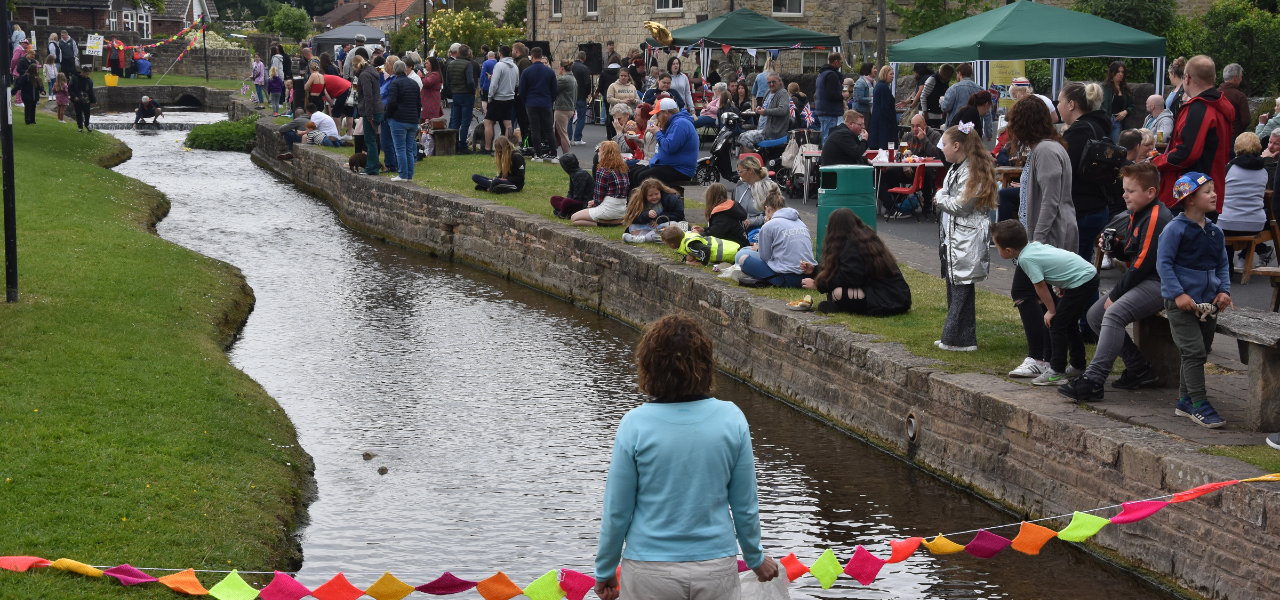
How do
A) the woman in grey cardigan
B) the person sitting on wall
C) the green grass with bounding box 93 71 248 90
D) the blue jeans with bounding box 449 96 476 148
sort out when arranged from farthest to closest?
1. the green grass with bounding box 93 71 248 90
2. the person sitting on wall
3. the blue jeans with bounding box 449 96 476 148
4. the woman in grey cardigan

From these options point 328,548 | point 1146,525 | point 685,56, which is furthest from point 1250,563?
point 685,56

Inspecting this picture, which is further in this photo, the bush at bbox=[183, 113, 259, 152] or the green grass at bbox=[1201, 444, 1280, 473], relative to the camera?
the bush at bbox=[183, 113, 259, 152]

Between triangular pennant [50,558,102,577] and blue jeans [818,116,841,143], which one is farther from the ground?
blue jeans [818,116,841,143]

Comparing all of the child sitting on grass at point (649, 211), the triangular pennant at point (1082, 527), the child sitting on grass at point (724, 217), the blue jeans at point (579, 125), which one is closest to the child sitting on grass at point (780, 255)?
the child sitting on grass at point (724, 217)

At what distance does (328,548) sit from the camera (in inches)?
256

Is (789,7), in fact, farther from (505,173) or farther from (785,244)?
(785,244)

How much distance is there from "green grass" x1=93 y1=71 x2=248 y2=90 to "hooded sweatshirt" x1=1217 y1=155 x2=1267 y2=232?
151 ft

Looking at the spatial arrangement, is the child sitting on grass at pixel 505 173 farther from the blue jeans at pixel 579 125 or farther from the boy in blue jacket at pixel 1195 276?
the boy in blue jacket at pixel 1195 276

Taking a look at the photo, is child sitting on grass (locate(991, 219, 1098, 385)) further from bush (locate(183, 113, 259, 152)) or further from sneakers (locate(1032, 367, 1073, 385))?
bush (locate(183, 113, 259, 152))

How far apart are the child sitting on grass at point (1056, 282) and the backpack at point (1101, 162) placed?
1393 mm

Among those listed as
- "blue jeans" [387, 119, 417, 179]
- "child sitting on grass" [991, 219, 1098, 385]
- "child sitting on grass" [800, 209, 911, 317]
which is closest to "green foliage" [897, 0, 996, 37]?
"blue jeans" [387, 119, 417, 179]

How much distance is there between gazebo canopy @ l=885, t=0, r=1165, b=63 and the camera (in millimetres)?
16312

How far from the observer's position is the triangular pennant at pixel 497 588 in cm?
495

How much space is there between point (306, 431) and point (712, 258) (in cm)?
454
